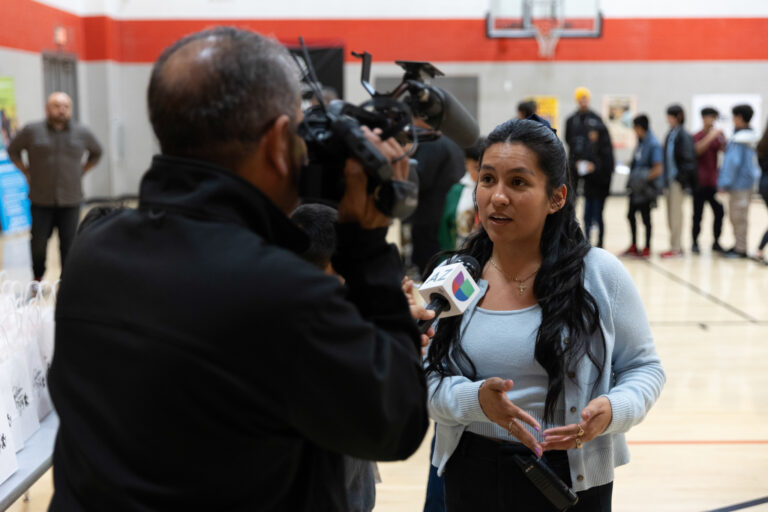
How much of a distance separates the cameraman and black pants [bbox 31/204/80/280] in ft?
23.4

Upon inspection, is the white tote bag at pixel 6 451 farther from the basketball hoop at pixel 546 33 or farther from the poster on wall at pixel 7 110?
the basketball hoop at pixel 546 33

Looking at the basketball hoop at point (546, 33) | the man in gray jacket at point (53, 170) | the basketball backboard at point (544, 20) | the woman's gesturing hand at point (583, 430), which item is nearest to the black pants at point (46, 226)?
the man in gray jacket at point (53, 170)

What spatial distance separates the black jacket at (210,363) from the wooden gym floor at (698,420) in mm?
2670

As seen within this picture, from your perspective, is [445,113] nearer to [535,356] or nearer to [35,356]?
[535,356]

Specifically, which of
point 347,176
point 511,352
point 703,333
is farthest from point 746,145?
point 347,176

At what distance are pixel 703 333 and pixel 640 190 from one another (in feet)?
11.6

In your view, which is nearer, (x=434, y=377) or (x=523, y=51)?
(x=434, y=377)

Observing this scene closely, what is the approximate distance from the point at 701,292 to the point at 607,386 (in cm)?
691

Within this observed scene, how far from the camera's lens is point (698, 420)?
471 centimetres

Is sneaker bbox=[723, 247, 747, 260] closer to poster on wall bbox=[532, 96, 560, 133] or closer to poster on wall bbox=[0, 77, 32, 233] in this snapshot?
poster on wall bbox=[532, 96, 560, 133]

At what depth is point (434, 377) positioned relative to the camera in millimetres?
2035

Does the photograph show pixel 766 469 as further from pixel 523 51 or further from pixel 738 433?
pixel 523 51

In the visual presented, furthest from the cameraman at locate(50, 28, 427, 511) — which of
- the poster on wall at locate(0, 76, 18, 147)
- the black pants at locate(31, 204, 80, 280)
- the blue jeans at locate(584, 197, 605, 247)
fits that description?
the poster on wall at locate(0, 76, 18, 147)

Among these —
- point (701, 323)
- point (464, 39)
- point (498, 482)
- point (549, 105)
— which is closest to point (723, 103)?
point (549, 105)
